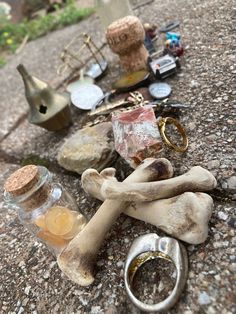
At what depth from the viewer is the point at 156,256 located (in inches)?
29.4

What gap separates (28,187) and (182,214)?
355mm

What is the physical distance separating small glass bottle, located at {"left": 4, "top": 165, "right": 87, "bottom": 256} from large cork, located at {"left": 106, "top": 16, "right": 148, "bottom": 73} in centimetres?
64

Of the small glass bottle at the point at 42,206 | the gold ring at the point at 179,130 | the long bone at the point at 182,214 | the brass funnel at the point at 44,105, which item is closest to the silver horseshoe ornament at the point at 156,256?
the long bone at the point at 182,214

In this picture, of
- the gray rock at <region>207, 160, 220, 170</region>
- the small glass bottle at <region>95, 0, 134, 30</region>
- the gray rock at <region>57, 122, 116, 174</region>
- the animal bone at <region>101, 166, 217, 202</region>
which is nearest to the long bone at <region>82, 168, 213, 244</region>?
the animal bone at <region>101, 166, 217, 202</region>

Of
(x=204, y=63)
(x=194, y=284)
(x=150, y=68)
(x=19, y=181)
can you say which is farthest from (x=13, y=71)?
(x=194, y=284)

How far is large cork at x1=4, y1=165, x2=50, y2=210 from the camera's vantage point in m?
0.82

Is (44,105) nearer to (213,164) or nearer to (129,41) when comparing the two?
(129,41)

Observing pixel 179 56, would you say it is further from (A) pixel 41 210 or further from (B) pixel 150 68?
(A) pixel 41 210

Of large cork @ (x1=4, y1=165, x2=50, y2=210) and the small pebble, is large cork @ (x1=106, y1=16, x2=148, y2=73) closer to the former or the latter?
large cork @ (x1=4, y1=165, x2=50, y2=210)

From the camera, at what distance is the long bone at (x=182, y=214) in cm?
72

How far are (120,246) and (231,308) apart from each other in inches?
11.5

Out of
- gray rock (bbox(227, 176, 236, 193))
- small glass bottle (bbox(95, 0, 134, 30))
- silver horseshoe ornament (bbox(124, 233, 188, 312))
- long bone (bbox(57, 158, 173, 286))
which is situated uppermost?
small glass bottle (bbox(95, 0, 134, 30))

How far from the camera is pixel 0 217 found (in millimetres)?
1170

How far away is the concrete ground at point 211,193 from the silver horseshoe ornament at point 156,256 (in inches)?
1.2
